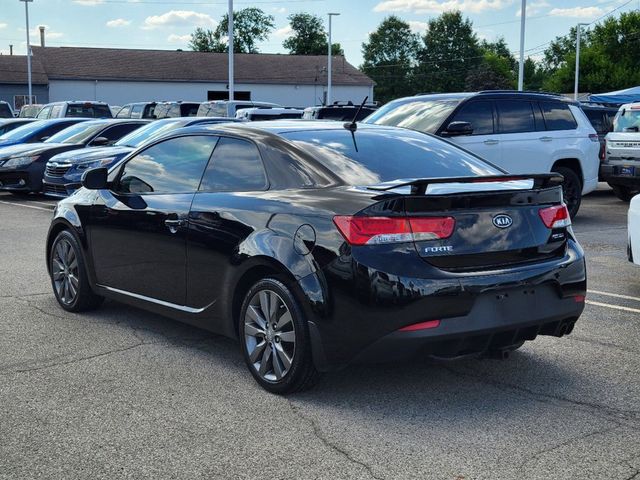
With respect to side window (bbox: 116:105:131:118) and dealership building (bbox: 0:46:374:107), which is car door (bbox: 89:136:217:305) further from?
dealership building (bbox: 0:46:374:107)

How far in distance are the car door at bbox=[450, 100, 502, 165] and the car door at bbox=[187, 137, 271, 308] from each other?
23.1ft

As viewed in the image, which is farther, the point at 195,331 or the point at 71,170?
the point at 71,170

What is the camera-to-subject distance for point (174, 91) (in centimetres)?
6875

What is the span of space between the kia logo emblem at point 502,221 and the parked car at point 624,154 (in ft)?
39.6

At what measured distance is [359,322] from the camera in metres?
4.53

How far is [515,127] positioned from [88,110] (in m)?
19.7

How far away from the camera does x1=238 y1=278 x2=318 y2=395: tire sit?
189 inches

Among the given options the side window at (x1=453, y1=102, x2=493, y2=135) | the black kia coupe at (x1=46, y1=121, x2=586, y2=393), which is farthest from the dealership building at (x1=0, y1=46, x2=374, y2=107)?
the black kia coupe at (x1=46, y1=121, x2=586, y2=393)

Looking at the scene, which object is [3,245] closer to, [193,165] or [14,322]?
[14,322]

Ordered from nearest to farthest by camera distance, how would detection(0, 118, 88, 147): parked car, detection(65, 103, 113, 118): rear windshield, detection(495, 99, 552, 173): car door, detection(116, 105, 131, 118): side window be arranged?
detection(495, 99, 552, 173): car door
detection(0, 118, 88, 147): parked car
detection(65, 103, 113, 118): rear windshield
detection(116, 105, 131, 118): side window

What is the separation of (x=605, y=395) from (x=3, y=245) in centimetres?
831

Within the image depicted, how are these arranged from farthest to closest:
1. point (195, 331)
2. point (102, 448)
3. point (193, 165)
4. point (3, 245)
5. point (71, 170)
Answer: point (71, 170) < point (3, 245) < point (195, 331) < point (193, 165) < point (102, 448)

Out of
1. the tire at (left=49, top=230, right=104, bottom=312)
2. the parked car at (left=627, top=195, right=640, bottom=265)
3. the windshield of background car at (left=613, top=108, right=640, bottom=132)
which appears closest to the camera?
the tire at (left=49, top=230, right=104, bottom=312)

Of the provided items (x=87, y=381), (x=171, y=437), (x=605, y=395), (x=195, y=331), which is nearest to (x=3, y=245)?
(x=195, y=331)
